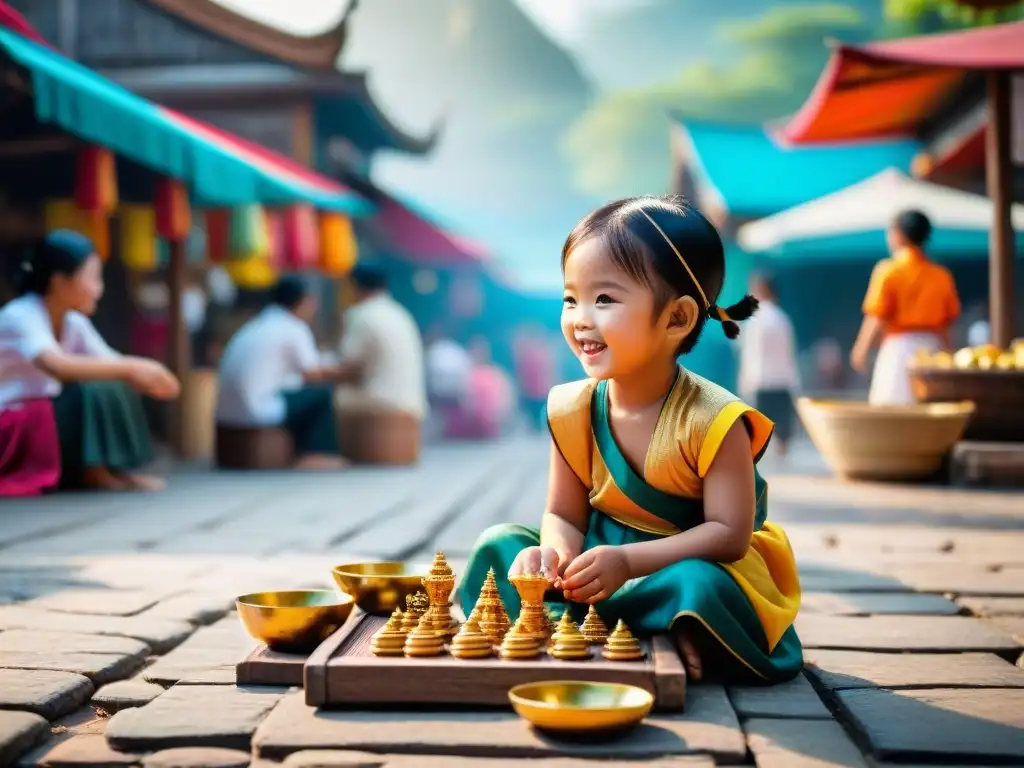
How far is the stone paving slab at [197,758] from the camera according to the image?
1.88m

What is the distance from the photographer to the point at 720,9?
68312mm

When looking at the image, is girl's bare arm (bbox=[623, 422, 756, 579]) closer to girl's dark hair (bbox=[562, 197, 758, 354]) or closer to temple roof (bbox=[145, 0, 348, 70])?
girl's dark hair (bbox=[562, 197, 758, 354])

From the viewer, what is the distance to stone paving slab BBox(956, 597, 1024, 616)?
3.27 metres

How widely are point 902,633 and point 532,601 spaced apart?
1.16 metres

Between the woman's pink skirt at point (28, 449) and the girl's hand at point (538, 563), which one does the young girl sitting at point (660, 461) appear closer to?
the girl's hand at point (538, 563)

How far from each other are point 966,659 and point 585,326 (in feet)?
3.95

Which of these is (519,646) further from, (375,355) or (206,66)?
(206,66)

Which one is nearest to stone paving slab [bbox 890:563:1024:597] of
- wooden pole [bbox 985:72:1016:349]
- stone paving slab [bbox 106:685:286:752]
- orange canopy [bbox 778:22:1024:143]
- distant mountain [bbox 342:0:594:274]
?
stone paving slab [bbox 106:685:286:752]

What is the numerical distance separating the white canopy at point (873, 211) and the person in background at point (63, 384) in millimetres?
6891

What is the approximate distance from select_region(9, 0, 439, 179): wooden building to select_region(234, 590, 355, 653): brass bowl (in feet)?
37.6

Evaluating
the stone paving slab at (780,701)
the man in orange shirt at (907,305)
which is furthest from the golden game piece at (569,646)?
the man in orange shirt at (907,305)

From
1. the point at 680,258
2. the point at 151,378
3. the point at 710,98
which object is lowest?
the point at 151,378

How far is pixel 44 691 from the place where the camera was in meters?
2.29

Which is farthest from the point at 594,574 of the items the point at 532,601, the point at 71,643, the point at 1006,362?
the point at 1006,362
